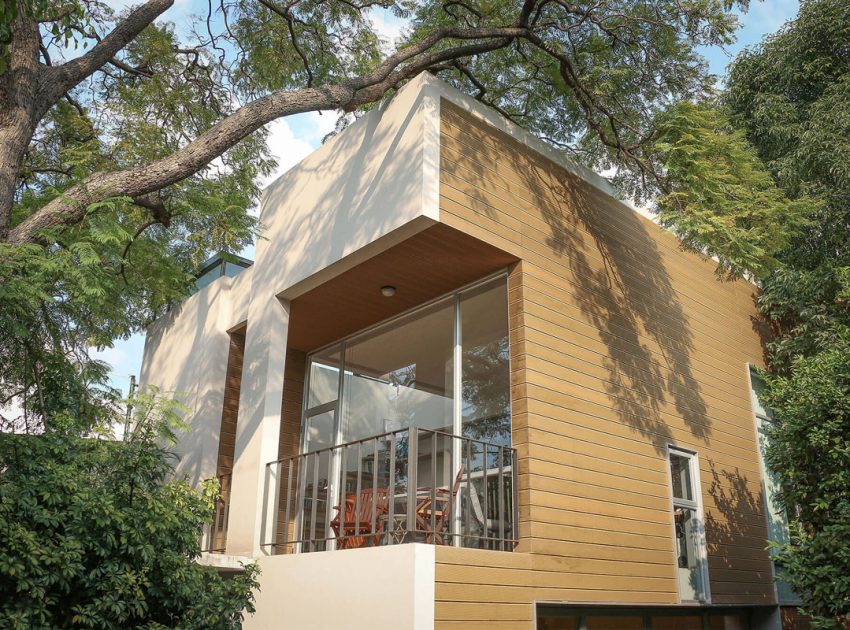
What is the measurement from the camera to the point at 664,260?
342 inches

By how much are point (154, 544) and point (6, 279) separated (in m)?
2.10

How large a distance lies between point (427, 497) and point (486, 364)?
1.41 m

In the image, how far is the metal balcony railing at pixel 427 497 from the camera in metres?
5.80

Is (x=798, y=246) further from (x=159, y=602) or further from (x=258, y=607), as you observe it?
(x=159, y=602)

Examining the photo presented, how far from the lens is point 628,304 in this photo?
7824 mm

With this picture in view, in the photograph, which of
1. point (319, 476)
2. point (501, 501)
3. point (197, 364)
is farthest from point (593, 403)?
point (197, 364)

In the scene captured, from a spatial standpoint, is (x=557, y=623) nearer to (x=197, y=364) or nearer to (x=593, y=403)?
(x=593, y=403)

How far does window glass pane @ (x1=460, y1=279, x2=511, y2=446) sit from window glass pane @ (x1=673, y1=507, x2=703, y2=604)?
231cm

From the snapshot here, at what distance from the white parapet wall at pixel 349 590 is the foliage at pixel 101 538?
22.5 inches

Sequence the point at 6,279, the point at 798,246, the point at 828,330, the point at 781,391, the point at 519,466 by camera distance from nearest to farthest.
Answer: the point at 6,279 < the point at 519,466 < the point at 781,391 < the point at 828,330 < the point at 798,246

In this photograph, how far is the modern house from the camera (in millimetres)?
6027

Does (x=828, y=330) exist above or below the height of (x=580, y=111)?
below

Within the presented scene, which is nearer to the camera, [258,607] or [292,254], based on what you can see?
[258,607]

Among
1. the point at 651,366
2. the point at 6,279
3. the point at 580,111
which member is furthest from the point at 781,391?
the point at 6,279
